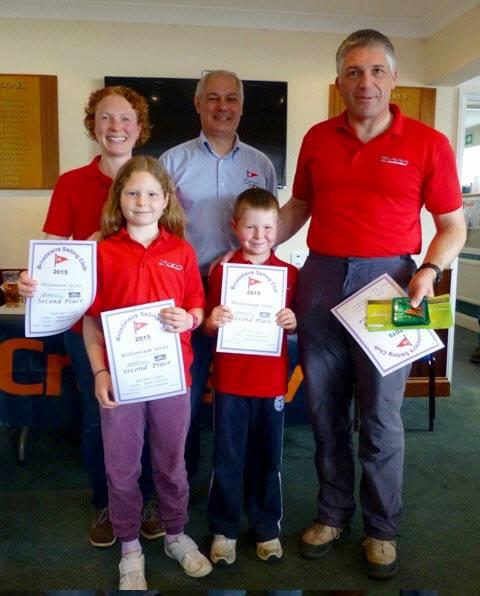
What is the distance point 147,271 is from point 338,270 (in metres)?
0.59

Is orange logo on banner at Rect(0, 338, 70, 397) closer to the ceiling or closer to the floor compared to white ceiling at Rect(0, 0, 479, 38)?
closer to the floor

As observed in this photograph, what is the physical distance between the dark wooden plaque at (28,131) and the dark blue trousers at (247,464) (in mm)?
2703

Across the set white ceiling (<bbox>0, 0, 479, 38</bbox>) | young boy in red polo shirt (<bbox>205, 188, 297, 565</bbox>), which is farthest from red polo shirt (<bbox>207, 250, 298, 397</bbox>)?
white ceiling (<bbox>0, 0, 479, 38</bbox>)

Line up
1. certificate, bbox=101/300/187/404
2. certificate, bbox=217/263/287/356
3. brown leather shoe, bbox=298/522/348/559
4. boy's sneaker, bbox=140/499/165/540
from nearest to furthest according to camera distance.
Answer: certificate, bbox=101/300/187/404, certificate, bbox=217/263/287/356, brown leather shoe, bbox=298/522/348/559, boy's sneaker, bbox=140/499/165/540

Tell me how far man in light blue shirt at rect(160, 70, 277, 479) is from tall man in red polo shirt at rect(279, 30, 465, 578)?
0.89 feet

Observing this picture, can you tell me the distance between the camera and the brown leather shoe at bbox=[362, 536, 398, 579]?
179 centimetres

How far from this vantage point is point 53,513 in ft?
7.22

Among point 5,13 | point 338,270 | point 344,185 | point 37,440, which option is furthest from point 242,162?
point 5,13

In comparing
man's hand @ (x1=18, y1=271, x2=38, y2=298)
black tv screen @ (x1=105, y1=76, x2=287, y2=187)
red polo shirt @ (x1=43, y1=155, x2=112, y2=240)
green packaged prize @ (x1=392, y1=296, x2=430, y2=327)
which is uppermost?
black tv screen @ (x1=105, y1=76, x2=287, y2=187)

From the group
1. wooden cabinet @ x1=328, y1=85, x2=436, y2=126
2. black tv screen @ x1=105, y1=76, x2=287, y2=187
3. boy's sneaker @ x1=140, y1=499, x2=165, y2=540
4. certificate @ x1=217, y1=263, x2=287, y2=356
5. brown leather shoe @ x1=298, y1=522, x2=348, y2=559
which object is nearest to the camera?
certificate @ x1=217, y1=263, x2=287, y2=356

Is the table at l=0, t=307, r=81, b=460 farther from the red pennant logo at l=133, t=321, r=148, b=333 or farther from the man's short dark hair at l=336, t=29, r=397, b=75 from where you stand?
the man's short dark hair at l=336, t=29, r=397, b=75

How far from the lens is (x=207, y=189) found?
6.37 ft

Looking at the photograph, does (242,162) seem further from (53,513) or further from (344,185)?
(53,513)

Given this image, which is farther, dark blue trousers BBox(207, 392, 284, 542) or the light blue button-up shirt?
the light blue button-up shirt
